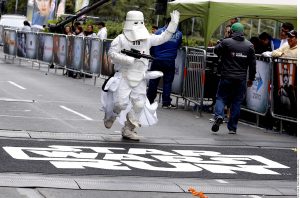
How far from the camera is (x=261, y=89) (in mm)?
15391

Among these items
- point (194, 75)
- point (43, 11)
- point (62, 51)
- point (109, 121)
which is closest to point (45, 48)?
point (62, 51)

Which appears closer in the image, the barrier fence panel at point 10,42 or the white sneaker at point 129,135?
the white sneaker at point 129,135

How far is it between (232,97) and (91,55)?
1054cm

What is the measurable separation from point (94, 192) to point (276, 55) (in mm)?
7356

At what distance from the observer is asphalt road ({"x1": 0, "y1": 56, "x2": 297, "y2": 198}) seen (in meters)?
8.81

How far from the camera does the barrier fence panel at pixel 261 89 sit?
15188 mm

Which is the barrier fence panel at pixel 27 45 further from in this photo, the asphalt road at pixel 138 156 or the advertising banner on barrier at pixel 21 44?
the asphalt road at pixel 138 156

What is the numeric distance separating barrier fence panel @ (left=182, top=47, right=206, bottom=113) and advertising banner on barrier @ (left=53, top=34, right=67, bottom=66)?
9600mm

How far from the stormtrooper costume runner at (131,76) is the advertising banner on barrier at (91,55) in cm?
1148

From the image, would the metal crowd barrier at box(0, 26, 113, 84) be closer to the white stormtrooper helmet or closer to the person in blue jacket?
the person in blue jacket

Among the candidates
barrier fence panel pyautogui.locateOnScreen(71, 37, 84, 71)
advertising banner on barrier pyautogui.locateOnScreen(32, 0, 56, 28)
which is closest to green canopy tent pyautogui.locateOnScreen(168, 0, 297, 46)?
barrier fence panel pyautogui.locateOnScreen(71, 37, 84, 71)

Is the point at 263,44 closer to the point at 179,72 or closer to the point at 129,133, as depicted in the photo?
the point at 179,72

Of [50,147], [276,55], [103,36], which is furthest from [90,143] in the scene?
[103,36]

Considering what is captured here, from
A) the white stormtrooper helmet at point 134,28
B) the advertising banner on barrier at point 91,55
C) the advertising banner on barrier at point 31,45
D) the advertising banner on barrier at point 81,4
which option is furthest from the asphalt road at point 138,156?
the advertising banner on barrier at point 81,4
